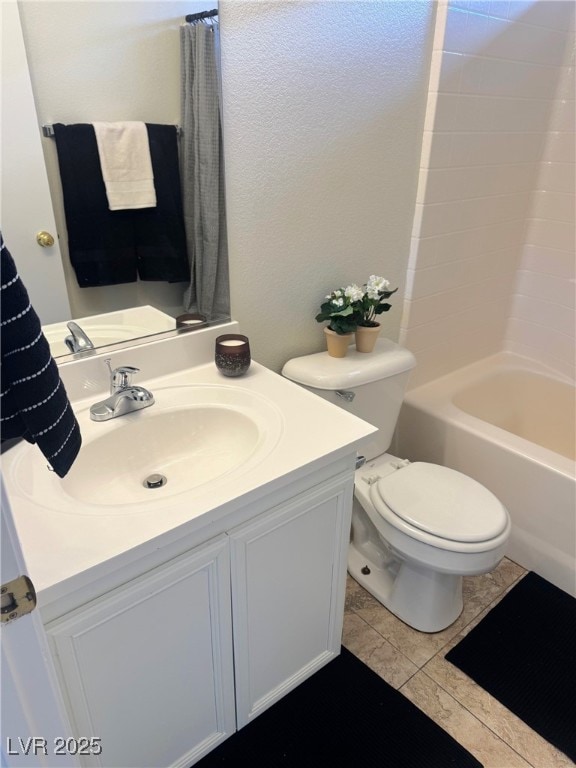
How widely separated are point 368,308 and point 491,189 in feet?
2.76

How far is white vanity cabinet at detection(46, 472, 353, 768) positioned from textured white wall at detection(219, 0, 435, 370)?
0.67 m

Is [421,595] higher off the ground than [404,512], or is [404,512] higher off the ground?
[404,512]

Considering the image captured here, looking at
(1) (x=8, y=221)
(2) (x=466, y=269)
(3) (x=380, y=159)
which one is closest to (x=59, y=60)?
(1) (x=8, y=221)

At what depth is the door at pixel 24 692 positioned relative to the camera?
56 centimetres

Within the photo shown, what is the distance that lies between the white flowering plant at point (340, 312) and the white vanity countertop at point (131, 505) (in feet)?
1.35

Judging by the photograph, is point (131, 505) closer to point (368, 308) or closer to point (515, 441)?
point (368, 308)

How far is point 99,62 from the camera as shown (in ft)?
3.57

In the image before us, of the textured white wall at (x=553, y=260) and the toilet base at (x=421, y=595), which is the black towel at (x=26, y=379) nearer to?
the toilet base at (x=421, y=595)

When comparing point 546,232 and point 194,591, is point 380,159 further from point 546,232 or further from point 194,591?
point 194,591

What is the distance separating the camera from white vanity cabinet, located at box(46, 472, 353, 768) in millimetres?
954

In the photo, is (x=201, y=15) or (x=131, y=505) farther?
(x=201, y=15)

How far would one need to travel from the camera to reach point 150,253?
1321 mm

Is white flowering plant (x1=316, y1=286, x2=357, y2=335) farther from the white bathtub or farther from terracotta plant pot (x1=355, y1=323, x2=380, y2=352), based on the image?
the white bathtub

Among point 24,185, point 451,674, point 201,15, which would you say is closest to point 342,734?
point 451,674
